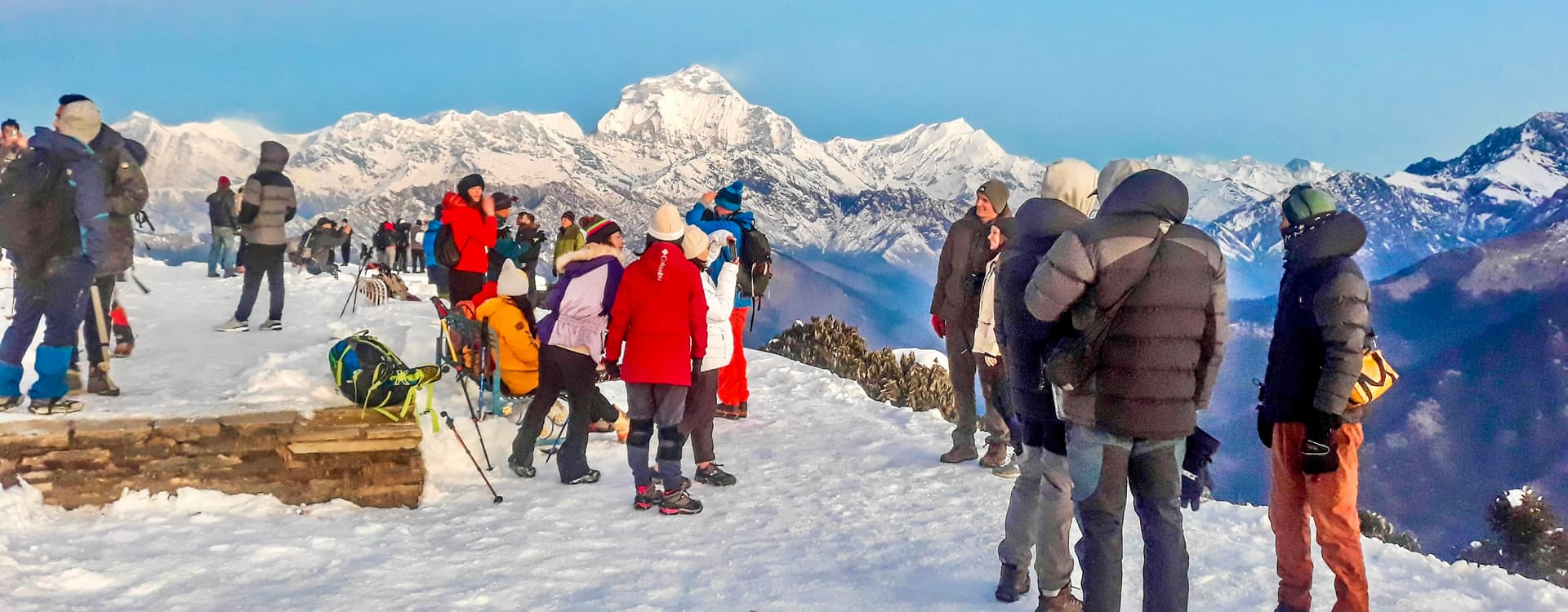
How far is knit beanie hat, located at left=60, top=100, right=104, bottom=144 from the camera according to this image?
199 inches

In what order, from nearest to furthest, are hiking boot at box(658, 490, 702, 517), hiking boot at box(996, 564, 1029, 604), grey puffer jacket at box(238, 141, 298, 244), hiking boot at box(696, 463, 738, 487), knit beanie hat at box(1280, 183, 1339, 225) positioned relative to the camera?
knit beanie hat at box(1280, 183, 1339, 225), hiking boot at box(996, 564, 1029, 604), hiking boot at box(658, 490, 702, 517), hiking boot at box(696, 463, 738, 487), grey puffer jacket at box(238, 141, 298, 244)

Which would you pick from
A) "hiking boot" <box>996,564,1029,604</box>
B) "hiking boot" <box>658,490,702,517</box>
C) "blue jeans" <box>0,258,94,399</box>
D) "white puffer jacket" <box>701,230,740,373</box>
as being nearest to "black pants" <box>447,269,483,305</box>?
"blue jeans" <box>0,258,94,399</box>

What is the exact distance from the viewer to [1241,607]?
12.1 feet

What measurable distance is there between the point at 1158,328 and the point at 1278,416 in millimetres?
1145

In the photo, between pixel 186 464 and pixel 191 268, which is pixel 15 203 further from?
pixel 191 268

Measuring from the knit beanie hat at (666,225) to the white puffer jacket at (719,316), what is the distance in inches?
21.5

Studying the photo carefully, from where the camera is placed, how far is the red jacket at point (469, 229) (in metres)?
7.13

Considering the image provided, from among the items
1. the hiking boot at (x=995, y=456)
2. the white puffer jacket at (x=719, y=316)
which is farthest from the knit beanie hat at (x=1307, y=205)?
the white puffer jacket at (x=719, y=316)

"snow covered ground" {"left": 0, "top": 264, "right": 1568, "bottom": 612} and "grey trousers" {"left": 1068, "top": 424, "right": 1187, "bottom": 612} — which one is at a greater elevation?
"grey trousers" {"left": 1068, "top": 424, "right": 1187, "bottom": 612}

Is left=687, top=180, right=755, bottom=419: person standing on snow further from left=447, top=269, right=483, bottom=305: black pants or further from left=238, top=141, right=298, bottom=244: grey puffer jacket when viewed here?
left=238, top=141, right=298, bottom=244: grey puffer jacket

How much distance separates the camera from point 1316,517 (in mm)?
3322

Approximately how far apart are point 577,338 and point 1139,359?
3.39 m

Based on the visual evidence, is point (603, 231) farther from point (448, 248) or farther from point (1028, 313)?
point (1028, 313)

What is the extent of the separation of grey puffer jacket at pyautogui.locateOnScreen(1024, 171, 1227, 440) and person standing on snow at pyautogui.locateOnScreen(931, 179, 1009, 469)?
2.34 meters
